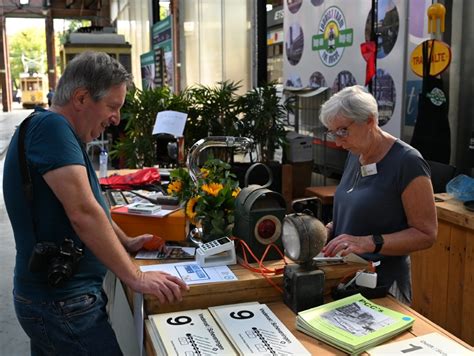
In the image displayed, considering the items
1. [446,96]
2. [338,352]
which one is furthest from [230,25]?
[338,352]

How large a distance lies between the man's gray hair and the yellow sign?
2181 mm

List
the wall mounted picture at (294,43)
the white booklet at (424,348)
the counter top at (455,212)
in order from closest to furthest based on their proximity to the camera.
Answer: the white booklet at (424,348)
the counter top at (455,212)
the wall mounted picture at (294,43)

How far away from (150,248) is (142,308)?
0.36m

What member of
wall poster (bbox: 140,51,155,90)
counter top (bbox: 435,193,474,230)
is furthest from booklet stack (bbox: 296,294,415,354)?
wall poster (bbox: 140,51,155,90)

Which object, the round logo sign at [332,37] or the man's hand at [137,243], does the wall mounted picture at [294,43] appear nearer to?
the round logo sign at [332,37]

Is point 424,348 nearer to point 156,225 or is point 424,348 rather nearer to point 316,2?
point 156,225

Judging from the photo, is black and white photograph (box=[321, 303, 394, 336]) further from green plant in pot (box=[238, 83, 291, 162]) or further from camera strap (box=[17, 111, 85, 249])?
green plant in pot (box=[238, 83, 291, 162])

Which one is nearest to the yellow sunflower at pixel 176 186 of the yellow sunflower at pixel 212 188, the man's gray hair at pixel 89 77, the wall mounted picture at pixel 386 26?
the yellow sunflower at pixel 212 188

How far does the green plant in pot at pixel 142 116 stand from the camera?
5.43 meters

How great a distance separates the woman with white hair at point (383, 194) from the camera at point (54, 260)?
34.4 inches

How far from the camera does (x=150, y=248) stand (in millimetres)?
1785

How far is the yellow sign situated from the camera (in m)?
3.01

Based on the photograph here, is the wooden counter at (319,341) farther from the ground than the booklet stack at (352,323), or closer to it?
closer to it

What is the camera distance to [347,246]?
5.43 feet
